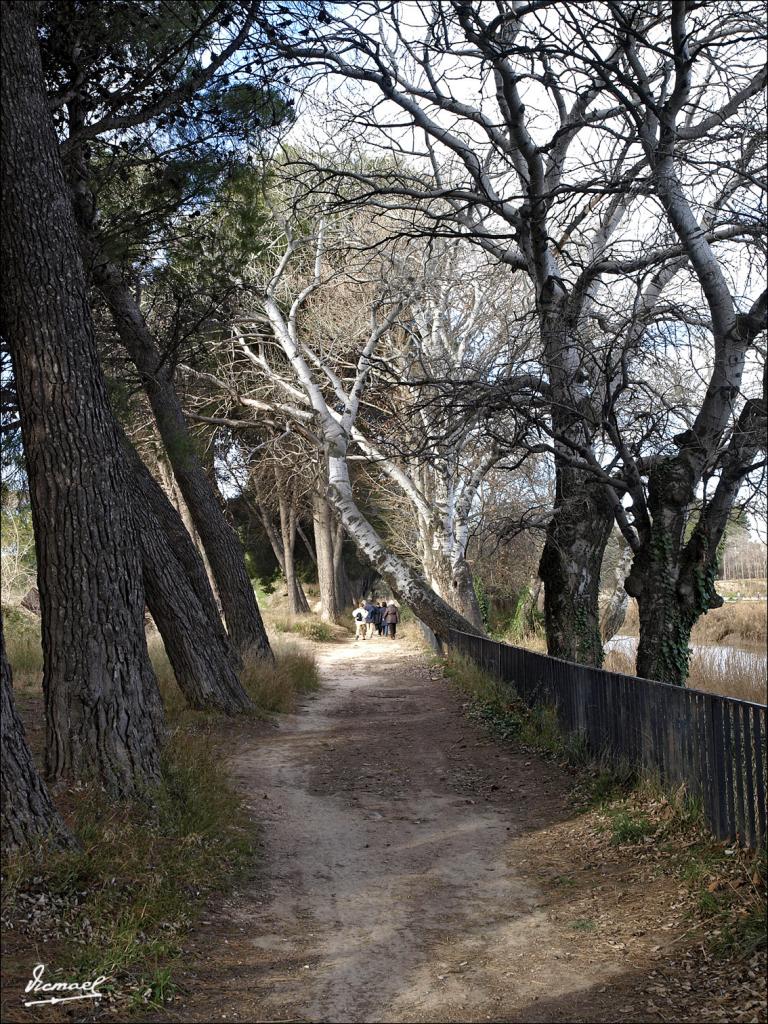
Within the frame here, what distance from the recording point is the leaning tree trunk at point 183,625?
11914 millimetres

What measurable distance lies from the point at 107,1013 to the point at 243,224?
894cm

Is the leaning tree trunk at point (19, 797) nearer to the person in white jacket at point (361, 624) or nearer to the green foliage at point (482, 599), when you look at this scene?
the green foliage at point (482, 599)

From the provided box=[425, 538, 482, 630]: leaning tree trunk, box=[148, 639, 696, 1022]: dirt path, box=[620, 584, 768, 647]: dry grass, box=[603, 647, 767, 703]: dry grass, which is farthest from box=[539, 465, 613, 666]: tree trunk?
box=[620, 584, 768, 647]: dry grass

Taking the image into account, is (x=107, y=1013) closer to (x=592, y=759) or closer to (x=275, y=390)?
(x=592, y=759)

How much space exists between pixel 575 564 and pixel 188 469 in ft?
21.5

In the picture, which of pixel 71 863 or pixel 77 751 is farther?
pixel 77 751

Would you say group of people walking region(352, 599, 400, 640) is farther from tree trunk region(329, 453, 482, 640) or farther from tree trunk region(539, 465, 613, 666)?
tree trunk region(539, 465, 613, 666)

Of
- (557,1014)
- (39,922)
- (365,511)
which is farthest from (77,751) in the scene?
(365,511)

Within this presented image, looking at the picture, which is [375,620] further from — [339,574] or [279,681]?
[279,681]

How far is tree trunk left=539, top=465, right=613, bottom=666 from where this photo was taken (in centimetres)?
1186

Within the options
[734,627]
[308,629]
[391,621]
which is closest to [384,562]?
[308,629]

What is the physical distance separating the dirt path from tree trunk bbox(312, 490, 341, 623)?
24490mm

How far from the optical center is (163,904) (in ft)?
18.6

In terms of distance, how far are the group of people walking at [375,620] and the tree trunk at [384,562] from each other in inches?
516
